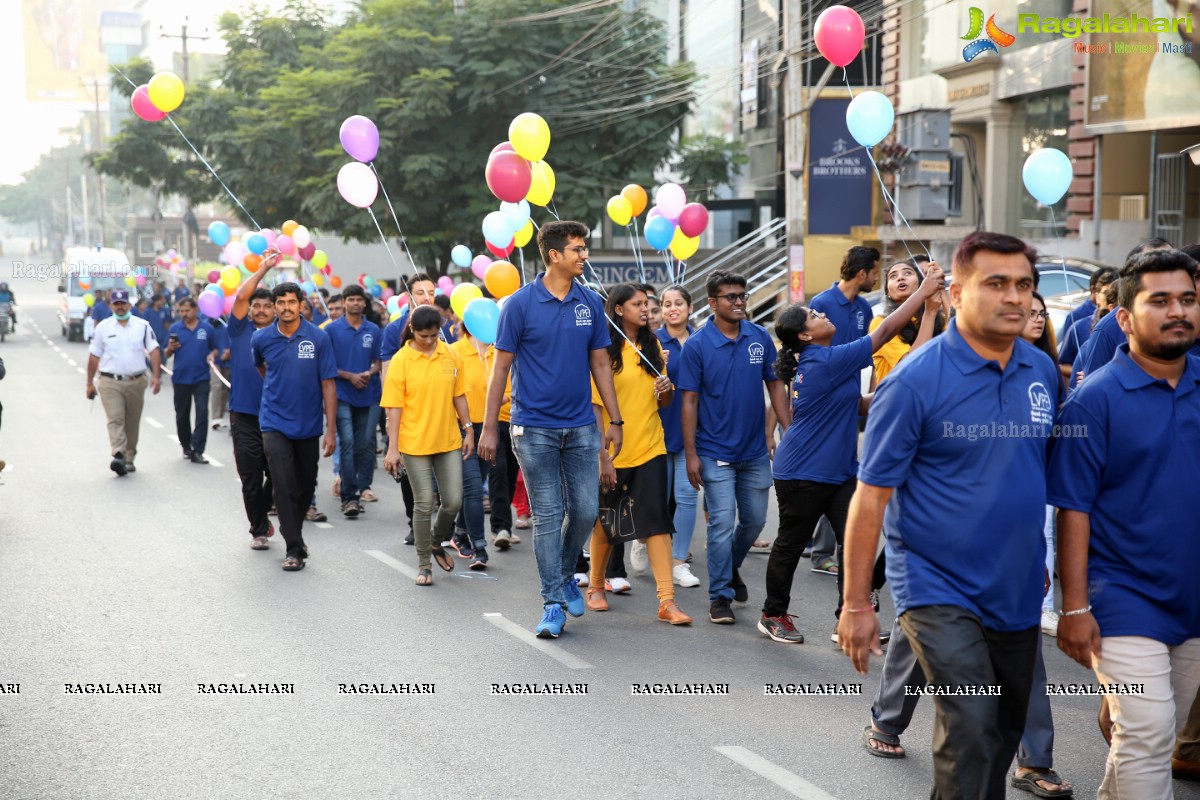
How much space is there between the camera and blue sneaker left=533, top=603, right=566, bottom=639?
22.2 ft

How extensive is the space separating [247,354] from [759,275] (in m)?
16.7

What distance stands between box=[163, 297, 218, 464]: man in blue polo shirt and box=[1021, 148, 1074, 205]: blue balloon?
386 inches

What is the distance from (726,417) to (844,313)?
115 centimetres

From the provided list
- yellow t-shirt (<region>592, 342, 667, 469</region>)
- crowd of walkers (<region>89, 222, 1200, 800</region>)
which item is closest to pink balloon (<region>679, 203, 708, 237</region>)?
crowd of walkers (<region>89, 222, 1200, 800</region>)

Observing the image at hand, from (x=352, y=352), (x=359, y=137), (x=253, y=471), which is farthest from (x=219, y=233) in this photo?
(x=253, y=471)

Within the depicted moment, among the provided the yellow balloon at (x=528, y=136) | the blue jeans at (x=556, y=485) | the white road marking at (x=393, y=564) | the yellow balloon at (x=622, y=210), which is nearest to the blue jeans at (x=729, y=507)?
the blue jeans at (x=556, y=485)

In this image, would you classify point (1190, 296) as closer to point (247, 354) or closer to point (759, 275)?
point (247, 354)

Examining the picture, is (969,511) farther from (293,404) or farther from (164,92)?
(164,92)

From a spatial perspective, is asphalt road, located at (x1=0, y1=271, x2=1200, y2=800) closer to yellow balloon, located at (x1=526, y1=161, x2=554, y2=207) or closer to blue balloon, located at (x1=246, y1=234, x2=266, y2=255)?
yellow balloon, located at (x1=526, y1=161, x2=554, y2=207)

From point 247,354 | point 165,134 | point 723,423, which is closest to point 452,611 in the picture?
point 723,423

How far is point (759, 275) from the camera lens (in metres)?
25.5

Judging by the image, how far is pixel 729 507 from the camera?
703cm

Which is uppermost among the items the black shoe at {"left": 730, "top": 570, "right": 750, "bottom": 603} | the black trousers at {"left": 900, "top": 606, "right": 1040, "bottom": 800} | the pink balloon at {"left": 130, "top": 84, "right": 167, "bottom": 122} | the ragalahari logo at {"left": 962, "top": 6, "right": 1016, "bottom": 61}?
the ragalahari logo at {"left": 962, "top": 6, "right": 1016, "bottom": 61}

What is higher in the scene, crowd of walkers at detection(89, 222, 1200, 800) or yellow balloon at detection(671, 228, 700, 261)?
yellow balloon at detection(671, 228, 700, 261)
